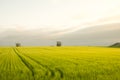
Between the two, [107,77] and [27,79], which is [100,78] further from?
[27,79]

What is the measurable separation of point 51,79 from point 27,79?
167cm

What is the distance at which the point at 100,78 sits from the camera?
15547mm

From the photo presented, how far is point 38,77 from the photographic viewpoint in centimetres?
1612

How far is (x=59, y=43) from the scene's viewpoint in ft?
522

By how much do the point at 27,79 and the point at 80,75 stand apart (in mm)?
3939

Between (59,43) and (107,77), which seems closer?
(107,77)

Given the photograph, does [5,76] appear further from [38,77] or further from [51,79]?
[51,79]

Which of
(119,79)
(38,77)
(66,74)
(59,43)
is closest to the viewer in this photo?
(119,79)

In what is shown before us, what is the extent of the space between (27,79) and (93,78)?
4.49m

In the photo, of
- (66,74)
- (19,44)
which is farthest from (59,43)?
(66,74)

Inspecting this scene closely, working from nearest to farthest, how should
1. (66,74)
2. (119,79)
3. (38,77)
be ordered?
1. (119,79)
2. (38,77)
3. (66,74)

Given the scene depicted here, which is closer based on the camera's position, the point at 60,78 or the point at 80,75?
the point at 60,78

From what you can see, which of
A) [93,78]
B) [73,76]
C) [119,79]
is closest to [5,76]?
[73,76]

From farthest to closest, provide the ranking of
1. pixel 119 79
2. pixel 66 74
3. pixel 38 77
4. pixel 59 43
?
pixel 59 43 < pixel 66 74 < pixel 38 77 < pixel 119 79
